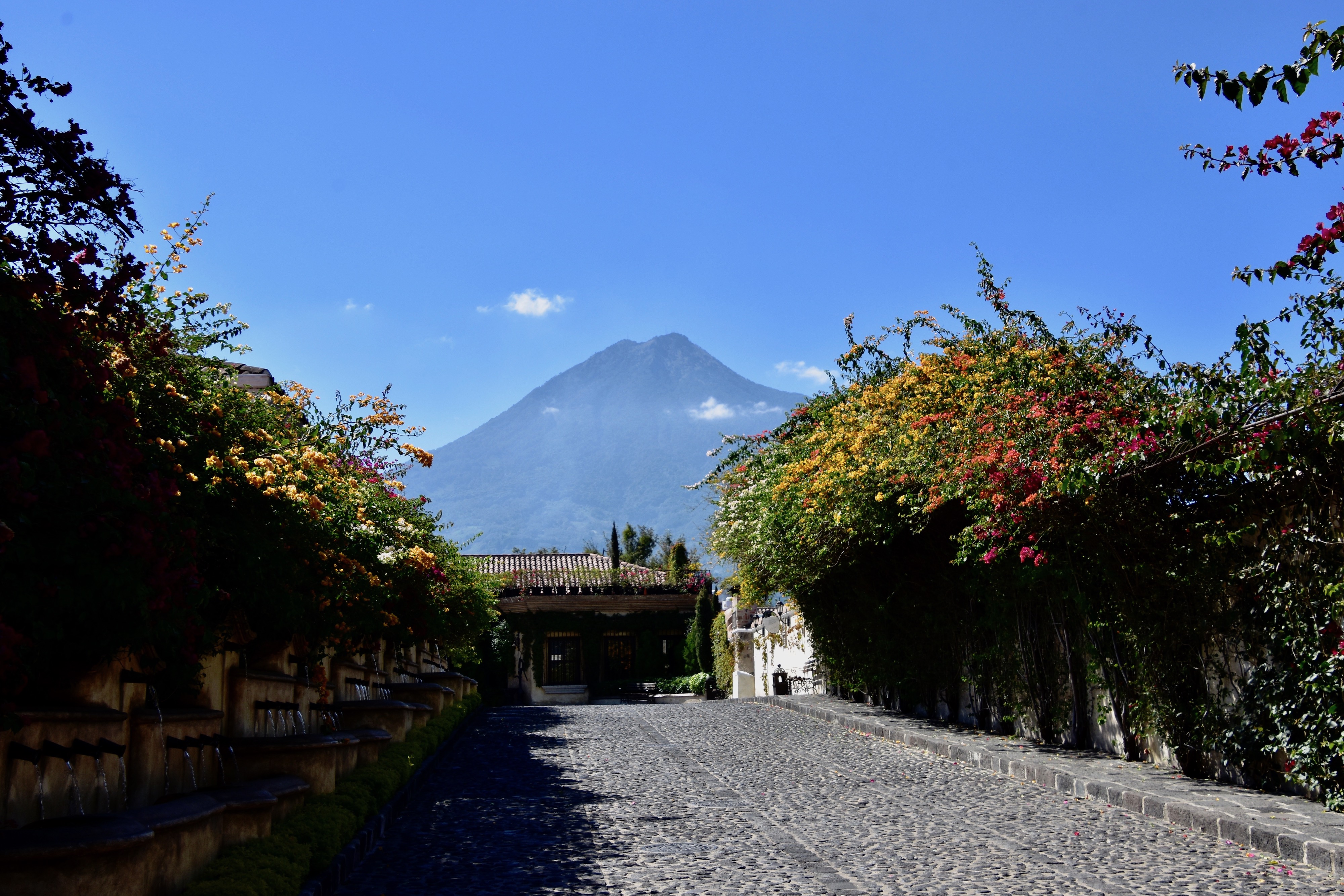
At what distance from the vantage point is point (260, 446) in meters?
6.72

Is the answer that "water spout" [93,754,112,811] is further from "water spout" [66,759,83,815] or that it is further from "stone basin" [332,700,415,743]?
"stone basin" [332,700,415,743]

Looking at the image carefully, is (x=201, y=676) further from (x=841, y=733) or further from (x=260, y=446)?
(x=841, y=733)

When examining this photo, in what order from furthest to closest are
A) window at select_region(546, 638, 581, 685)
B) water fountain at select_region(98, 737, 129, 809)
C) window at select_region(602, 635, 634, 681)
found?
window at select_region(602, 635, 634, 681), window at select_region(546, 638, 581, 685), water fountain at select_region(98, 737, 129, 809)

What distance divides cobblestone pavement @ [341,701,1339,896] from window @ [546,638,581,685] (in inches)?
906

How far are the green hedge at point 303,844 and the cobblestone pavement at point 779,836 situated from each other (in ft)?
0.88

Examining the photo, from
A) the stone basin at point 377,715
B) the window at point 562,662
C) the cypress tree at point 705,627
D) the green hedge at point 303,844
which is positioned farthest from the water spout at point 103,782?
the window at point 562,662

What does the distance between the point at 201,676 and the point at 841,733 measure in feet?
34.1

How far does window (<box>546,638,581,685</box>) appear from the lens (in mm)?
35031

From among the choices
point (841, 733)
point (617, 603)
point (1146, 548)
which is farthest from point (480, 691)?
point (1146, 548)

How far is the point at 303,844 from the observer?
557cm

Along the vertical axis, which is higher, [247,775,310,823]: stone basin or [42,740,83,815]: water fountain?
[42,740,83,815]: water fountain

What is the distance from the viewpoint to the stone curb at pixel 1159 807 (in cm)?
589

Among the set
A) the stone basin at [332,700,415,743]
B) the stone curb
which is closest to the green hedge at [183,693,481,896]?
the stone basin at [332,700,415,743]

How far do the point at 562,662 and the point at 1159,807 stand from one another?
95.4ft
